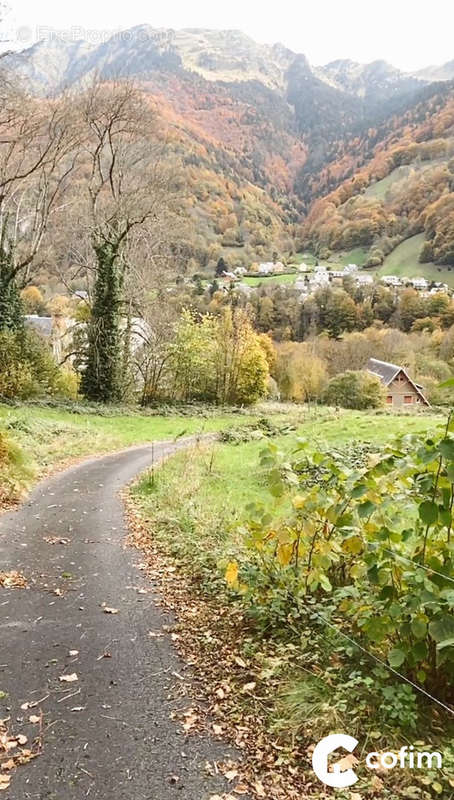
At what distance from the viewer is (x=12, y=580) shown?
5.75 m

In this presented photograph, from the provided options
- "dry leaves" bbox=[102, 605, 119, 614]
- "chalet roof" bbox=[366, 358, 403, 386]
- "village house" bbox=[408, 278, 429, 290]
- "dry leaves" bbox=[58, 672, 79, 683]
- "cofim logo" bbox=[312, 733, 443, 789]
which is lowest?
"dry leaves" bbox=[102, 605, 119, 614]

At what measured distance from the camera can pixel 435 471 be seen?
308 cm

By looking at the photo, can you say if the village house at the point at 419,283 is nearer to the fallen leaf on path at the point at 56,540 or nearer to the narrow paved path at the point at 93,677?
the fallen leaf on path at the point at 56,540

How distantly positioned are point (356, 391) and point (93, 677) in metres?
37.5

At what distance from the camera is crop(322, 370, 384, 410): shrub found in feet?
128

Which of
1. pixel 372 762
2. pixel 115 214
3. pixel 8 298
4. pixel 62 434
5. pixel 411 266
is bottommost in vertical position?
pixel 372 762

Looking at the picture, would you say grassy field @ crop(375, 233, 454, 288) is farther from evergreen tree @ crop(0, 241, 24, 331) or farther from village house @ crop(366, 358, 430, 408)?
evergreen tree @ crop(0, 241, 24, 331)

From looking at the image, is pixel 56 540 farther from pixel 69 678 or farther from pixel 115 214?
pixel 115 214

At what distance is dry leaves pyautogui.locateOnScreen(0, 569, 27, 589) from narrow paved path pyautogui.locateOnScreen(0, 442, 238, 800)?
100mm

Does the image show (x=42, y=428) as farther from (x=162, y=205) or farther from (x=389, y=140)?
(x=389, y=140)

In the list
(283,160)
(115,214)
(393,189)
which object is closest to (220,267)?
(115,214)

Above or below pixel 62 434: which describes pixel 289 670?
below

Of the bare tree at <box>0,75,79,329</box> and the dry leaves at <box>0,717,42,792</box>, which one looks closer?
the dry leaves at <box>0,717,42,792</box>

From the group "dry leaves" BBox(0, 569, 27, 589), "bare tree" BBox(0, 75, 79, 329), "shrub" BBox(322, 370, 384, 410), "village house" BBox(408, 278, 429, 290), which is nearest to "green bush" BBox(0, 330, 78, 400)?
"bare tree" BBox(0, 75, 79, 329)
